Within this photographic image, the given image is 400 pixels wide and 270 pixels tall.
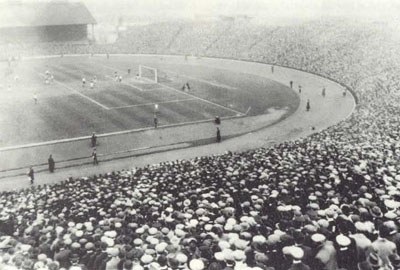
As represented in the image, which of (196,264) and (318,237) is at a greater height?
(318,237)

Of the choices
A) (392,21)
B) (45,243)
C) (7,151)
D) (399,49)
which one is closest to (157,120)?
(7,151)

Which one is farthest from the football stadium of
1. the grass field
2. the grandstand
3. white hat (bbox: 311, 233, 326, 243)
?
the grandstand

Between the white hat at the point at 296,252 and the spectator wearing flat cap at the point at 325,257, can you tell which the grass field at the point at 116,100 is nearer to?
the white hat at the point at 296,252

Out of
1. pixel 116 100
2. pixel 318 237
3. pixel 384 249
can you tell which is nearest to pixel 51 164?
pixel 116 100

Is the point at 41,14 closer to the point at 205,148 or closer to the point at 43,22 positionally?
the point at 43,22

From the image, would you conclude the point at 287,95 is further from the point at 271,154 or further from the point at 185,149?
the point at 271,154

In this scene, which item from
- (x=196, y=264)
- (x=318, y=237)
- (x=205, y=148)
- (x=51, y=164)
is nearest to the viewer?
(x=196, y=264)

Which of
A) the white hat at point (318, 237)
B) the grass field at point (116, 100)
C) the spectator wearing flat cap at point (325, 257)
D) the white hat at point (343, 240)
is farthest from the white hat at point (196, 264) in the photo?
the grass field at point (116, 100)
